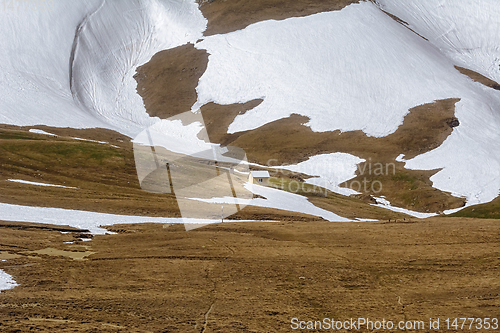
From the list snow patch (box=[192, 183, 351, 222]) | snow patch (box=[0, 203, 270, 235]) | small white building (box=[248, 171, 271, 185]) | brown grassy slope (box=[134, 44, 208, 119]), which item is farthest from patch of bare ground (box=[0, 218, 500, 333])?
brown grassy slope (box=[134, 44, 208, 119])

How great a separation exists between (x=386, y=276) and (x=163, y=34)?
87.9m

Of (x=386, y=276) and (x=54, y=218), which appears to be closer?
(x=386, y=276)

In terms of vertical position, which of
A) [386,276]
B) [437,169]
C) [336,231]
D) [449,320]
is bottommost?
[449,320]

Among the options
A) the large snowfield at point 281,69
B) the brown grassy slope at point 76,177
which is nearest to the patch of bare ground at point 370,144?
the large snowfield at point 281,69

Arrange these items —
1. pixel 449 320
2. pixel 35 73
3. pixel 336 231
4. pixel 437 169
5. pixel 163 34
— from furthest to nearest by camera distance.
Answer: pixel 163 34
pixel 35 73
pixel 437 169
pixel 336 231
pixel 449 320

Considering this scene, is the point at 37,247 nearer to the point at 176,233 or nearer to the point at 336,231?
the point at 176,233

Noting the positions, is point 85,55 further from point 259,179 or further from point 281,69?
point 259,179

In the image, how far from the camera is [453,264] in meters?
21.1

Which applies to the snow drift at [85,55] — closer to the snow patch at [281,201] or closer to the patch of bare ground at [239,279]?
the snow patch at [281,201]

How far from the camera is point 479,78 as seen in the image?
→ 277 feet

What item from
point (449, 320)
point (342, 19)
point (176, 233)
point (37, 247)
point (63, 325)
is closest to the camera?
point (63, 325)

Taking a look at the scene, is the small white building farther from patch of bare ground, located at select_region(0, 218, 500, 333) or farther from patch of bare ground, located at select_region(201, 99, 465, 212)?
patch of bare ground, located at select_region(0, 218, 500, 333)

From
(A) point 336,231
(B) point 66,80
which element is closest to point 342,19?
(B) point 66,80

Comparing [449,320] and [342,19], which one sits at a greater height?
[342,19]
